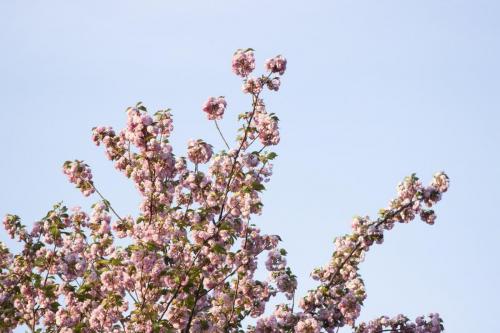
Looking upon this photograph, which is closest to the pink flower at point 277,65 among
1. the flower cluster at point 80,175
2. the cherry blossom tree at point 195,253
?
the cherry blossom tree at point 195,253

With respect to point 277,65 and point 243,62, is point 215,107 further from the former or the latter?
point 277,65

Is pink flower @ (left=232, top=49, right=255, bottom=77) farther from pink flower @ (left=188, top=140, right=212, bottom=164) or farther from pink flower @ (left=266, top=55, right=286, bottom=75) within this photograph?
pink flower @ (left=188, top=140, right=212, bottom=164)

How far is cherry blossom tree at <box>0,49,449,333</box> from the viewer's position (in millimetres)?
14062

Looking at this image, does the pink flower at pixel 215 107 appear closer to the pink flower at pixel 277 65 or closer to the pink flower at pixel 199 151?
the pink flower at pixel 199 151

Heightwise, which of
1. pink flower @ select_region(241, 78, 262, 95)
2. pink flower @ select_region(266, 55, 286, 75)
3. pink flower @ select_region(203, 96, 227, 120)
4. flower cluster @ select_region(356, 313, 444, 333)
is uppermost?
pink flower @ select_region(266, 55, 286, 75)

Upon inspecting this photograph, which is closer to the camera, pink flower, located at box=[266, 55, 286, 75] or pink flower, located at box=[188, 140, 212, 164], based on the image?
pink flower, located at box=[188, 140, 212, 164]

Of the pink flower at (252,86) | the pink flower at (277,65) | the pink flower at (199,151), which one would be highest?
the pink flower at (277,65)

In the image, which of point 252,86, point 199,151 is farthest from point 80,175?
point 252,86

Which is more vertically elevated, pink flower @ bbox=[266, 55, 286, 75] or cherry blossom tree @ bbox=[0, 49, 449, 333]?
pink flower @ bbox=[266, 55, 286, 75]

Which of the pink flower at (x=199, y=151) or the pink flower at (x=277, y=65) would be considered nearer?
the pink flower at (x=199, y=151)

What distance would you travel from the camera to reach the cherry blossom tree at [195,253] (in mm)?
14062

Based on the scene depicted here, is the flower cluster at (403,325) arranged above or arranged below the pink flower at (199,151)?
below

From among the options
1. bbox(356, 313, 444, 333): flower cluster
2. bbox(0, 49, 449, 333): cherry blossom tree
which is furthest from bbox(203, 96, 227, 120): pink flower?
bbox(356, 313, 444, 333): flower cluster

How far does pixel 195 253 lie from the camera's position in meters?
14.3
